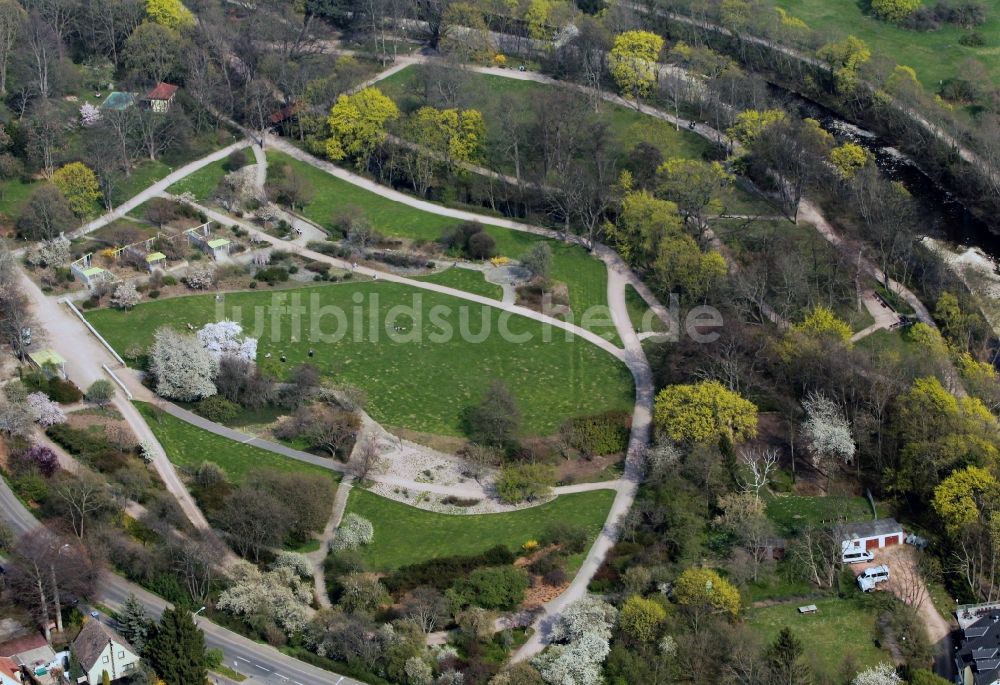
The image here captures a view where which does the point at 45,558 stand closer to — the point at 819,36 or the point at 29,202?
the point at 29,202

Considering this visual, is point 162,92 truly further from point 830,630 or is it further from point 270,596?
point 830,630

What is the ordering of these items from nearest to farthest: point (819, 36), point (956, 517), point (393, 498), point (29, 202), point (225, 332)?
point (956, 517) < point (393, 498) < point (225, 332) < point (29, 202) < point (819, 36)

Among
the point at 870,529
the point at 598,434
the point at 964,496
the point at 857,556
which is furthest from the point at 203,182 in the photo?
the point at 964,496

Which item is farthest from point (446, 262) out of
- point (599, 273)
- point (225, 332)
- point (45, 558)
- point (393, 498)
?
point (45, 558)

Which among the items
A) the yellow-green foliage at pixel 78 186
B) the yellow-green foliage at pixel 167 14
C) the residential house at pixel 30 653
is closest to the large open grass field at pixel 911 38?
the yellow-green foliage at pixel 167 14

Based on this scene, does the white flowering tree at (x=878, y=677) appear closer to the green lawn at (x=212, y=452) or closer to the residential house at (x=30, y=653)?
the green lawn at (x=212, y=452)

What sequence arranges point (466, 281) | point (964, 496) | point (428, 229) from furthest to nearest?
point (428, 229) → point (466, 281) → point (964, 496)

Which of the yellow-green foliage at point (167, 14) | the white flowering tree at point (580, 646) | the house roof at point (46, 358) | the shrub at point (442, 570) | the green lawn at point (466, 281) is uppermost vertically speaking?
the yellow-green foliage at point (167, 14)
